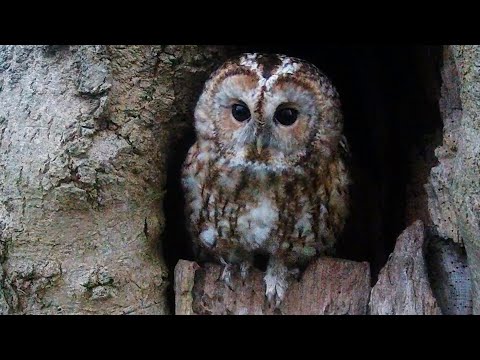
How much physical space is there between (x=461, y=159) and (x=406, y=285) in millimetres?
425

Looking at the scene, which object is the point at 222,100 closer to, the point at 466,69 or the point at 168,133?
the point at 168,133

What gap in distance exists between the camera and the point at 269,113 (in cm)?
225

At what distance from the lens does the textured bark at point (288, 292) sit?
2309 millimetres

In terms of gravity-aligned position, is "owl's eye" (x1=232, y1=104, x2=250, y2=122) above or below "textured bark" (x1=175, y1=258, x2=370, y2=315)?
above

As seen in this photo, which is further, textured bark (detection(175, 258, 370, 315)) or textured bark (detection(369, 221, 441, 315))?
textured bark (detection(175, 258, 370, 315))

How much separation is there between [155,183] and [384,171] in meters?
0.94

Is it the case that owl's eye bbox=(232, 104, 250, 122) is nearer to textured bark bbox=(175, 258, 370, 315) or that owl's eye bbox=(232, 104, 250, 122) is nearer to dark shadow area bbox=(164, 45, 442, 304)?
dark shadow area bbox=(164, 45, 442, 304)

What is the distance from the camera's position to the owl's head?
89.1 inches

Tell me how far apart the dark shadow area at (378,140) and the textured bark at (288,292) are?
22cm

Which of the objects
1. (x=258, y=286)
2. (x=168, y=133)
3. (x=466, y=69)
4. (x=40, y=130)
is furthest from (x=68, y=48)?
(x=466, y=69)

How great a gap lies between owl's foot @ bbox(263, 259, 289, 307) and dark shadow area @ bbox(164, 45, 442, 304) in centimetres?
32

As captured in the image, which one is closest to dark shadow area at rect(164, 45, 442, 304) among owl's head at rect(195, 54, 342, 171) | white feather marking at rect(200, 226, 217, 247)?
white feather marking at rect(200, 226, 217, 247)

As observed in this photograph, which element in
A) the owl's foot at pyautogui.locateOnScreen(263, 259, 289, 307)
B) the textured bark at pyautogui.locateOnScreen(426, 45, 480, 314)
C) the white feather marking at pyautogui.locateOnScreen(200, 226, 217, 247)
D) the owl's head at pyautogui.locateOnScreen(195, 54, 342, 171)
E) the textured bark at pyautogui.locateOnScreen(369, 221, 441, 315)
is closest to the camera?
the textured bark at pyautogui.locateOnScreen(426, 45, 480, 314)

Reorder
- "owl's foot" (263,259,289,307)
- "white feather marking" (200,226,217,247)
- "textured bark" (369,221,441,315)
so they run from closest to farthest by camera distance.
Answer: "textured bark" (369,221,441,315) < "owl's foot" (263,259,289,307) < "white feather marking" (200,226,217,247)
